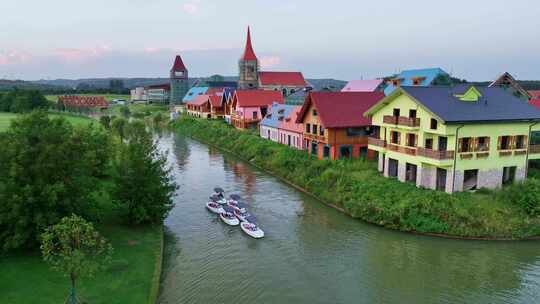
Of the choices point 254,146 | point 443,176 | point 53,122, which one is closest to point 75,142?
point 53,122

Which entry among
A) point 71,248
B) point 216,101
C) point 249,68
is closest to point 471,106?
point 71,248

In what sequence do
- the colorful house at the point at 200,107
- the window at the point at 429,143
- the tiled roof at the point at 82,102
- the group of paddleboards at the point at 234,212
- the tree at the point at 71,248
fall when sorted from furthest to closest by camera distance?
the tiled roof at the point at 82,102
the colorful house at the point at 200,107
the window at the point at 429,143
the group of paddleboards at the point at 234,212
the tree at the point at 71,248

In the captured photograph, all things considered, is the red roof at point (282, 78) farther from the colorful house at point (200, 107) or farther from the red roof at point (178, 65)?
the red roof at point (178, 65)

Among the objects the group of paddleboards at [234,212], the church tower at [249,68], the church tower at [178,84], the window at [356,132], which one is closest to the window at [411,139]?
the window at [356,132]

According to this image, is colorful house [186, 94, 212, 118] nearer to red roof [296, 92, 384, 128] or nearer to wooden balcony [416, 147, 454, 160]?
red roof [296, 92, 384, 128]

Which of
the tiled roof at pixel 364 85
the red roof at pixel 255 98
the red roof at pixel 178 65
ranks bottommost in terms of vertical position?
the red roof at pixel 255 98

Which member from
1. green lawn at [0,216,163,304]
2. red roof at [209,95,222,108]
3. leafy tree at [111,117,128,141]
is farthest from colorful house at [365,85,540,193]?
red roof at [209,95,222,108]

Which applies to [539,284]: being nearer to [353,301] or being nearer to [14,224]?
[353,301]
